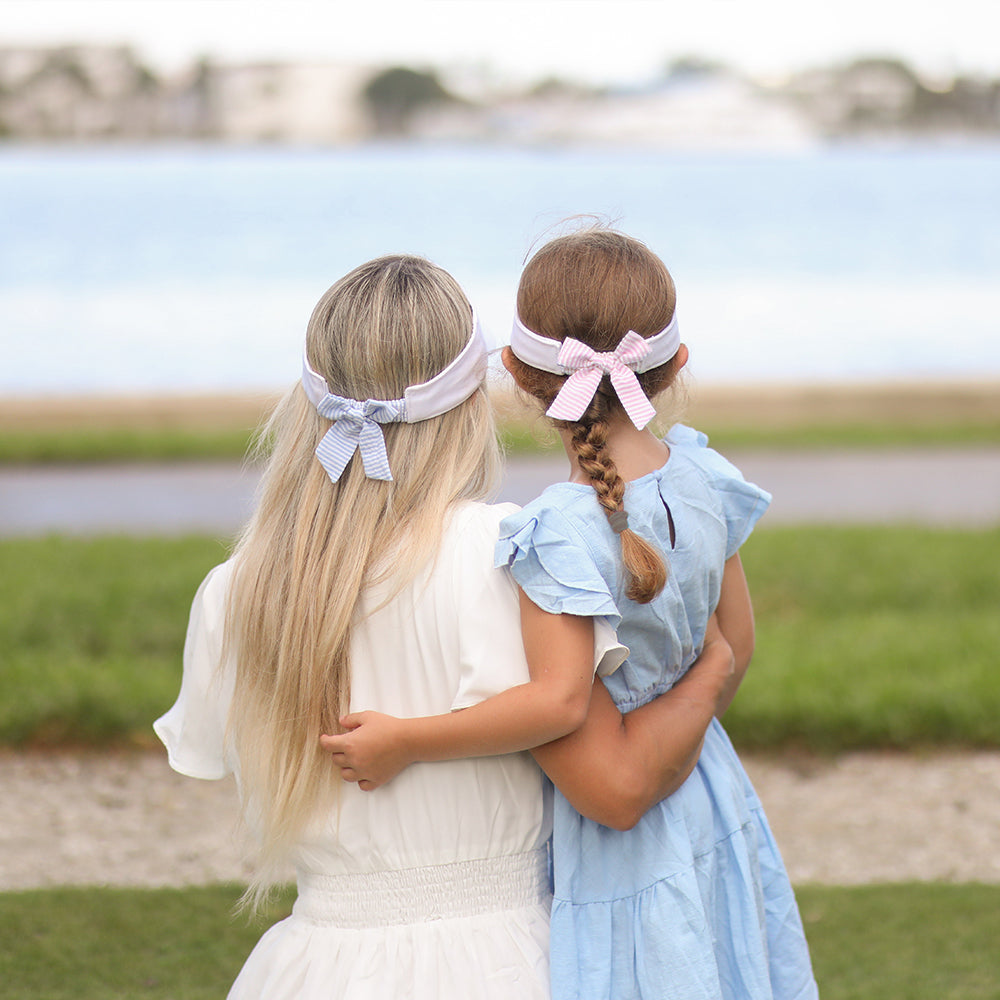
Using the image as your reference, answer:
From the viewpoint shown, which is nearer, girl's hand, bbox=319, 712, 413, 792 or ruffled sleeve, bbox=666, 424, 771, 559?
girl's hand, bbox=319, 712, 413, 792

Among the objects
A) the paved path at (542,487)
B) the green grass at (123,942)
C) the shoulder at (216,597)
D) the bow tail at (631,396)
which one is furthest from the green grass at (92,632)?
the bow tail at (631,396)

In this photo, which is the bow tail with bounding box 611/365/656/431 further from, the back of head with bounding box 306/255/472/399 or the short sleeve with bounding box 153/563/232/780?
the short sleeve with bounding box 153/563/232/780

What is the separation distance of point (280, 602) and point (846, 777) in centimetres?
295

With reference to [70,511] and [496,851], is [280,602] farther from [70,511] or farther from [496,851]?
[70,511]

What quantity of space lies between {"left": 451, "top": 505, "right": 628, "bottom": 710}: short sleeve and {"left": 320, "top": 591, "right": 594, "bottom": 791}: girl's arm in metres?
0.01

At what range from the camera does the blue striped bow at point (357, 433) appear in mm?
1663

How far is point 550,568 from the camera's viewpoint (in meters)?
1.61

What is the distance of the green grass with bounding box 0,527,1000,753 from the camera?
4348mm

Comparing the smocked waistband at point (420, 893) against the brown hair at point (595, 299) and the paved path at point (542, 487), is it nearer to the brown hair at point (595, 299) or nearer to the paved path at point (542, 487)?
the brown hair at point (595, 299)

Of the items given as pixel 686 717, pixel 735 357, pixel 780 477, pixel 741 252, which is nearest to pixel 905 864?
pixel 686 717

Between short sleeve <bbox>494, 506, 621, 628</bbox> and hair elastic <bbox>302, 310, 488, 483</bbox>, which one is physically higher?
hair elastic <bbox>302, 310, 488, 483</bbox>

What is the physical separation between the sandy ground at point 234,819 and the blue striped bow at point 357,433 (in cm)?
218

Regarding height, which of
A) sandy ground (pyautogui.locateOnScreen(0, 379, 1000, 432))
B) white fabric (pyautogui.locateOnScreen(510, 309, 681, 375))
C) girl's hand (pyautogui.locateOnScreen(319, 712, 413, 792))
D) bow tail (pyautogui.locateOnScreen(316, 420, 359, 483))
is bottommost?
sandy ground (pyautogui.locateOnScreen(0, 379, 1000, 432))

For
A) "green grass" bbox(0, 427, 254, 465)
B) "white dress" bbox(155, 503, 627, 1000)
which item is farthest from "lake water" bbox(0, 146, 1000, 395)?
"green grass" bbox(0, 427, 254, 465)
